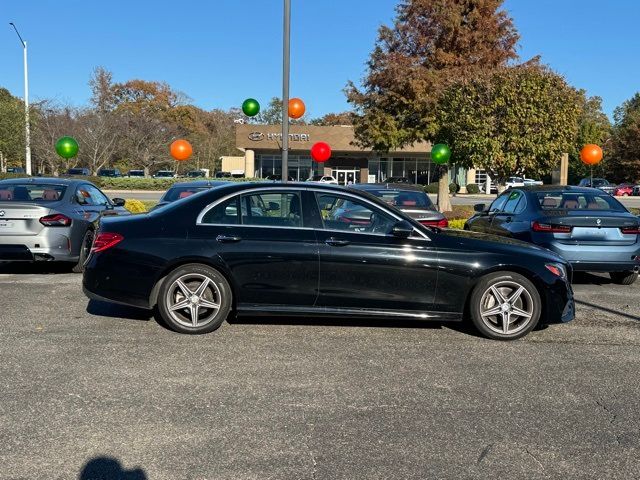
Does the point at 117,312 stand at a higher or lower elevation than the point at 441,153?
lower

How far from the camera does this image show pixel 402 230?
5.88 metres

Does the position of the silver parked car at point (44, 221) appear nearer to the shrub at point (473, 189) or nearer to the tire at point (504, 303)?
the tire at point (504, 303)

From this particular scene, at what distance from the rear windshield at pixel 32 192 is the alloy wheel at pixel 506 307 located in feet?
21.5

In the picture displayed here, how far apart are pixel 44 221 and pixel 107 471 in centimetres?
629

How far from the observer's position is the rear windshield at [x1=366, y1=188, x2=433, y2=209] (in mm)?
11258

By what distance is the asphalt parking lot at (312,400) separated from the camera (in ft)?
11.0

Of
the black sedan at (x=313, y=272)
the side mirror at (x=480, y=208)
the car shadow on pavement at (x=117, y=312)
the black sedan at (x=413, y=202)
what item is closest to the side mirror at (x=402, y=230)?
the black sedan at (x=313, y=272)

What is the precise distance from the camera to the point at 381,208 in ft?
19.9

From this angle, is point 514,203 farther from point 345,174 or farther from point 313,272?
point 345,174

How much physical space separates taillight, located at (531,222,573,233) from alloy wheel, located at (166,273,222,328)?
4875 mm

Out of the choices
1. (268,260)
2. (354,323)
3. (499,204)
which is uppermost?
(499,204)

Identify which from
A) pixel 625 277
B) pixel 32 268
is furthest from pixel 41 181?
pixel 625 277

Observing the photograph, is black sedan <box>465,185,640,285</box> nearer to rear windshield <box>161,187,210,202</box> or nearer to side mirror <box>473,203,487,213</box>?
side mirror <box>473,203,487,213</box>

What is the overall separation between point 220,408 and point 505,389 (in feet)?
6.90
